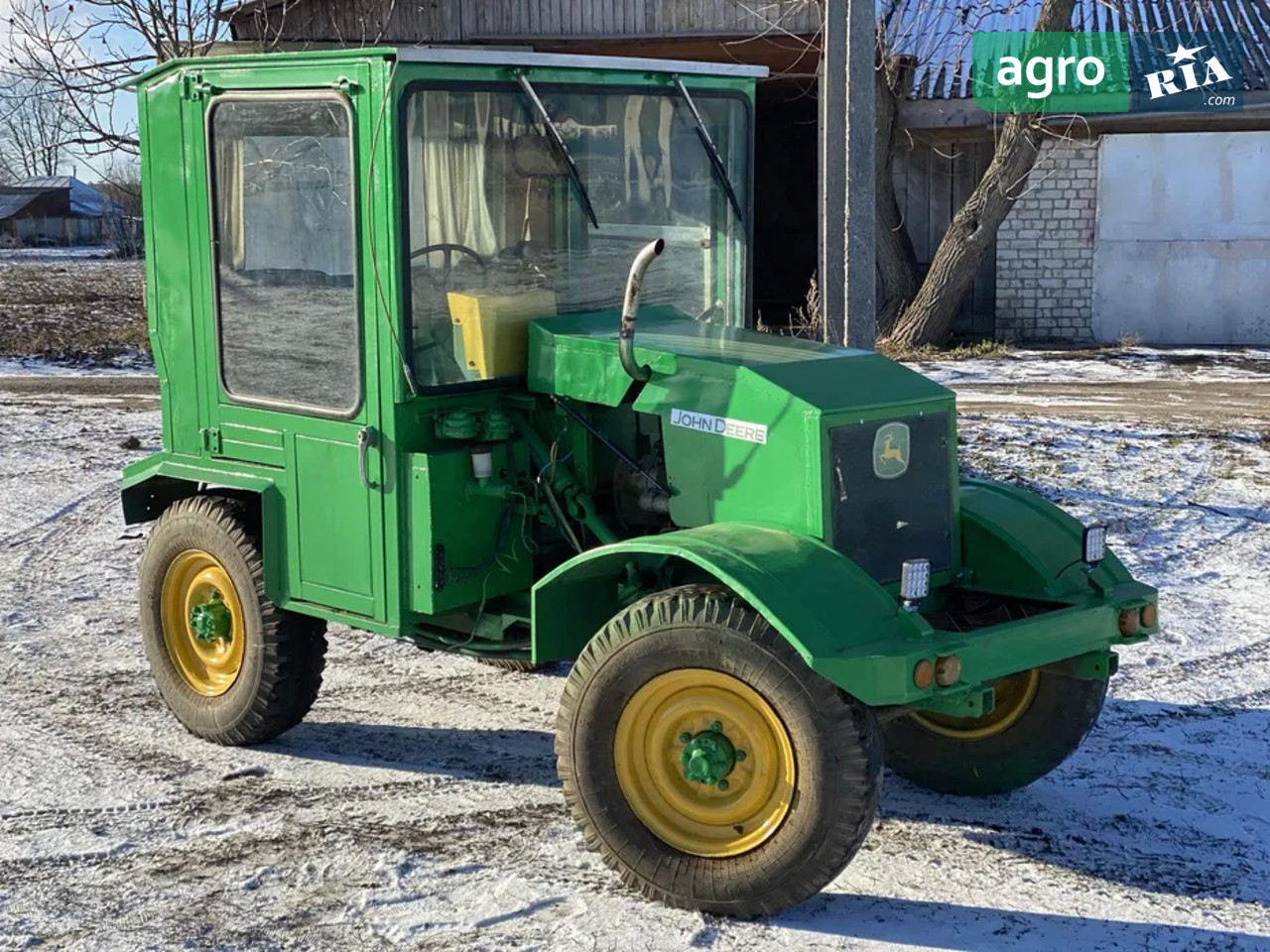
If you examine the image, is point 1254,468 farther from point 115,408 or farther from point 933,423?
point 115,408

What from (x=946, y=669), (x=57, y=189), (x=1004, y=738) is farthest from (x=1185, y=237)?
(x=57, y=189)

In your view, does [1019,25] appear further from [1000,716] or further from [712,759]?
[712,759]

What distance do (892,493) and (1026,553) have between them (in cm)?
56

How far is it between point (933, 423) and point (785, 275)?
17.3 metres

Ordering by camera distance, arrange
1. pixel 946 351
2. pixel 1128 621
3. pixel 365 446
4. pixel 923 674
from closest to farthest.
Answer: pixel 923 674 → pixel 1128 621 → pixel 365 446 → pixel 946 351

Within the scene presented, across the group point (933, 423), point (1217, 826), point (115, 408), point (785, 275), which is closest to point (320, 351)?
point (933, 423)

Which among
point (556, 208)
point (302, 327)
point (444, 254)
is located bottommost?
point (302, 327)

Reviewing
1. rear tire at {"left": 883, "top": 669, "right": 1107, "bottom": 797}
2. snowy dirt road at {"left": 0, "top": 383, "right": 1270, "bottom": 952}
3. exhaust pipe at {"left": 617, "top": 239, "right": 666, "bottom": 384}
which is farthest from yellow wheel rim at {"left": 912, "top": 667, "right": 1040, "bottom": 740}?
exhaust pipe at {"left": 617, "top": 239, "right": 666, "bottom": 384}

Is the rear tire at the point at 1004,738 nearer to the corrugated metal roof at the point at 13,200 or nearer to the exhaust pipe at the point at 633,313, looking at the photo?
the exhaust pipe at the point at 633,313

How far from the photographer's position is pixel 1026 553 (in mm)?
4988

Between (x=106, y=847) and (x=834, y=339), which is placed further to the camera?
(x=834, y=339)

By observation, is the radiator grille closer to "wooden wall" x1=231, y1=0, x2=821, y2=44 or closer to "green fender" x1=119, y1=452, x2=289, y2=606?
"green fender" x1=119, y1=452, x2=289, y2=606

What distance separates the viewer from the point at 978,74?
17188 millimetres

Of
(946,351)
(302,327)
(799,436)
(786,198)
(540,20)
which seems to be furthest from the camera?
(786,198)
